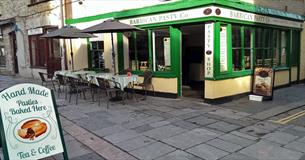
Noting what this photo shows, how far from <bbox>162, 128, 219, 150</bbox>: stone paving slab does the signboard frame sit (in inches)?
143

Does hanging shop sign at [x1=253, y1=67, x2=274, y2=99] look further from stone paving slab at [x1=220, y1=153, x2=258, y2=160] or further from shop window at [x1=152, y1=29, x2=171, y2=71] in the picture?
stone paving slab at [x1=220, y1=153, x2=258, y2=160]

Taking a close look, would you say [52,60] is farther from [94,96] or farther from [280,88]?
[280,88]

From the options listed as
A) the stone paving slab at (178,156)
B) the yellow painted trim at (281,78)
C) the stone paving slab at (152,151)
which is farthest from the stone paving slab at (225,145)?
the yellow painted trim at (281,78)

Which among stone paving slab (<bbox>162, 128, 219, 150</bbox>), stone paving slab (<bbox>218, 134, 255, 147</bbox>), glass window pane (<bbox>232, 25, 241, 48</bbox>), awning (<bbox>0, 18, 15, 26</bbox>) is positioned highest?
awning (<bbox>0, 18, 15, 26</bbox>)

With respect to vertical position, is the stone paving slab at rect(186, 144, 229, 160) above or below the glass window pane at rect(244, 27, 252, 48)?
below

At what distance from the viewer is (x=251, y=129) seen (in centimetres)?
557

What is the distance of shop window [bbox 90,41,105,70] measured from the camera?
11.0m

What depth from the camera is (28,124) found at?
3492 millimetres

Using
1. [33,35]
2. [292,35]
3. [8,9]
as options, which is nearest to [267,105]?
[292,35]

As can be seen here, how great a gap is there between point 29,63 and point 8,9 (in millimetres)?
4351

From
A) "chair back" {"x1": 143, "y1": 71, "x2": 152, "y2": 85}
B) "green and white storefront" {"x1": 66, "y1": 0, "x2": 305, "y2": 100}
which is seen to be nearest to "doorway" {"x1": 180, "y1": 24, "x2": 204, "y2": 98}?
"green and white storefront" {"x1": 66, "y1": 0, "x2": 305, "y2": 100}

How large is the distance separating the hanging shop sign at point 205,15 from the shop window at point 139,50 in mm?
454

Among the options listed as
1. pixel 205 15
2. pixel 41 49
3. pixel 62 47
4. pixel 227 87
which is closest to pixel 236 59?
pixel 227 87

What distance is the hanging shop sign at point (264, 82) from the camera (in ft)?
26.7
